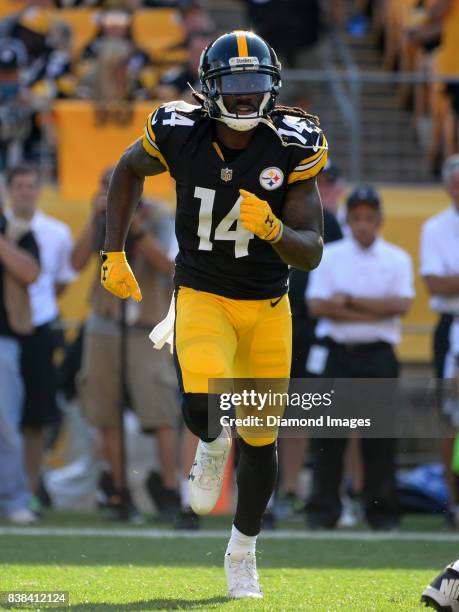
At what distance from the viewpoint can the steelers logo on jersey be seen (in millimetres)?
5141

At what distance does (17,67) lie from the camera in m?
11.0

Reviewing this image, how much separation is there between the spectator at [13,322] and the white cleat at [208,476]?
10.4 ft

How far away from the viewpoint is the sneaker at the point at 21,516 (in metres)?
7.96

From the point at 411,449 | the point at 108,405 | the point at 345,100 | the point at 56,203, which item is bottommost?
the point at 411,449

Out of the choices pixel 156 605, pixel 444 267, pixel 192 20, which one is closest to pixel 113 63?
pixel 192 20

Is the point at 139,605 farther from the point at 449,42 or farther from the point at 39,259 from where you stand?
the point at 449,42

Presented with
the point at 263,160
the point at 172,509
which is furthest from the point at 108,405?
the point at 263,160

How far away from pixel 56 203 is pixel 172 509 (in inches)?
135

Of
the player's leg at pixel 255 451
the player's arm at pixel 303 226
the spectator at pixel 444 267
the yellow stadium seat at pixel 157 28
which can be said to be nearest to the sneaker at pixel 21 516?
the spectator at pixel 444 267

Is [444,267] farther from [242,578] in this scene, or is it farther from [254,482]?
[242,578]

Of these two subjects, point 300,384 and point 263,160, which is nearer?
point 263,160

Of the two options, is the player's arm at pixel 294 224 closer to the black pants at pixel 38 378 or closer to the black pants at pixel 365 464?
the black pants at pixel 365 464

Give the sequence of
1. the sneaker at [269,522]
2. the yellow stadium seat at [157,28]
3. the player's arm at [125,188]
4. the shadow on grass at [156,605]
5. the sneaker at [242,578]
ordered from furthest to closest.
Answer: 1. the yellow stadium seat at [157,28]
2. the sneaker at [269,522]
3. the player's arm at [125,188]
4. the sneaker at [242,578]
5. the shadow on grass at [156,605]

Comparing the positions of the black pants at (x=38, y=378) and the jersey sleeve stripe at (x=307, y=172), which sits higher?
the jersey sleeve stripe at (x=307, y=172)
